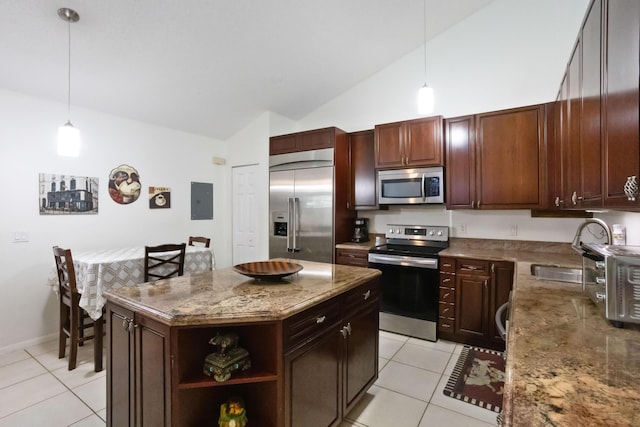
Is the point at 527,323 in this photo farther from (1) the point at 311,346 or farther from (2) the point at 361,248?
(2) the point at 361,248

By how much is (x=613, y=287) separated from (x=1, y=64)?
4542 mm

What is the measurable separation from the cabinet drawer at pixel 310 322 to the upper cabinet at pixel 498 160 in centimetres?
233

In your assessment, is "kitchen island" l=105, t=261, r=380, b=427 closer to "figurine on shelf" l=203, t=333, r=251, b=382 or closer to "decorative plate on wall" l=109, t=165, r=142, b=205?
"figurine on shelf" l=203, t=333, r=251, b=382

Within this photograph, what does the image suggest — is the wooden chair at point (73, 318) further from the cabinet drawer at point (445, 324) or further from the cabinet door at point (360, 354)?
the cabinet drawer at point (445, 324)

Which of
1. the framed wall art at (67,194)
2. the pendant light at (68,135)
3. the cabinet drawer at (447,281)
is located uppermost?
the pendant light at (68,135)

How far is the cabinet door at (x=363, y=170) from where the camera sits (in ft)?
13.0

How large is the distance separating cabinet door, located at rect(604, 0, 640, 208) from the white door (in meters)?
4.03

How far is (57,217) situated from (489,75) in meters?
5.09

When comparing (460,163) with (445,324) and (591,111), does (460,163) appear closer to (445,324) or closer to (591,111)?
(445,324)

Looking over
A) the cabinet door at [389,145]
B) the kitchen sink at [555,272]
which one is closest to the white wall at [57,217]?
the cabinet door at [389,145]

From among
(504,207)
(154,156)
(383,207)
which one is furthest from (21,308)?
(504,207)

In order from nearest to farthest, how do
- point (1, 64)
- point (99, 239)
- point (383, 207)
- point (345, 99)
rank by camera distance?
point (1, 64) → point (99, 239) → point (383, 207) → point (345, 99)

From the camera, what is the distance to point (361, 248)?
3652 millimetres

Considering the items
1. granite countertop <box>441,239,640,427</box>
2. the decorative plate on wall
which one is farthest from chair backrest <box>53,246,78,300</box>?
granite countertop <box>441,239,640,427</box>
